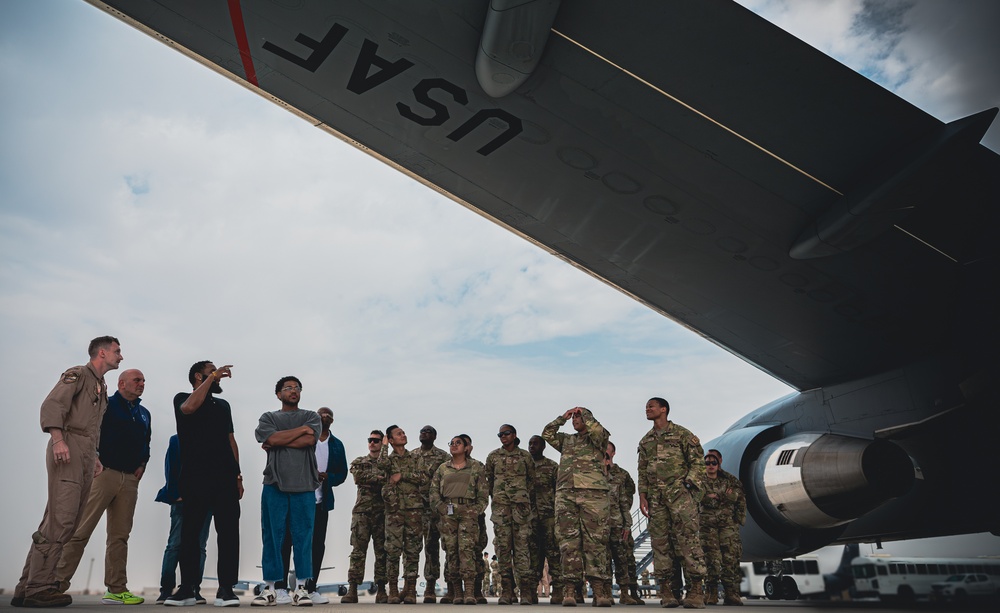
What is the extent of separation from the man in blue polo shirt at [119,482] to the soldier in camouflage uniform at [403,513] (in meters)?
2.55

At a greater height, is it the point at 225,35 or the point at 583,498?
the point at 225,35

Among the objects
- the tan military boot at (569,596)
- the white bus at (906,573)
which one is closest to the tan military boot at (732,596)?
the tan military boot at (569,596)

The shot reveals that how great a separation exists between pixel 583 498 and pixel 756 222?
3.00 meters

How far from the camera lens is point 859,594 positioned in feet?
13.1

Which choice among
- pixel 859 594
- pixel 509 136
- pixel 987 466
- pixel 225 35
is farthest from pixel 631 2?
pixel 987 466

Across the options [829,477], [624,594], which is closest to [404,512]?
[624,594]

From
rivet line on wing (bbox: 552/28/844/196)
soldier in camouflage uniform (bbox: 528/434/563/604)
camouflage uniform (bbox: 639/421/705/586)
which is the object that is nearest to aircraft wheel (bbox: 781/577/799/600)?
soldier in camouflage uniform (bbox: 528/434/563/604)

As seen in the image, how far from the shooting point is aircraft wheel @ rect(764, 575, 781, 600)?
10289 millimetres

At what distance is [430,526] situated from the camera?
779cm

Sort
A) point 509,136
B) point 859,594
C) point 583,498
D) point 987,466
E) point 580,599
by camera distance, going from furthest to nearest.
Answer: point 580,599 < point 583,498 < point 987,466 < point 509,136 < point 859,594

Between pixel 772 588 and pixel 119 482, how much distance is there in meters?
9.31

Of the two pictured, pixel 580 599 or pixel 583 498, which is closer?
pixel 583 498

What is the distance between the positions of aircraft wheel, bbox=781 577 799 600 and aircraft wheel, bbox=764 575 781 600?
9 cm

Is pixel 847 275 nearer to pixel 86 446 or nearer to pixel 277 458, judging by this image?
pixel 277 458
